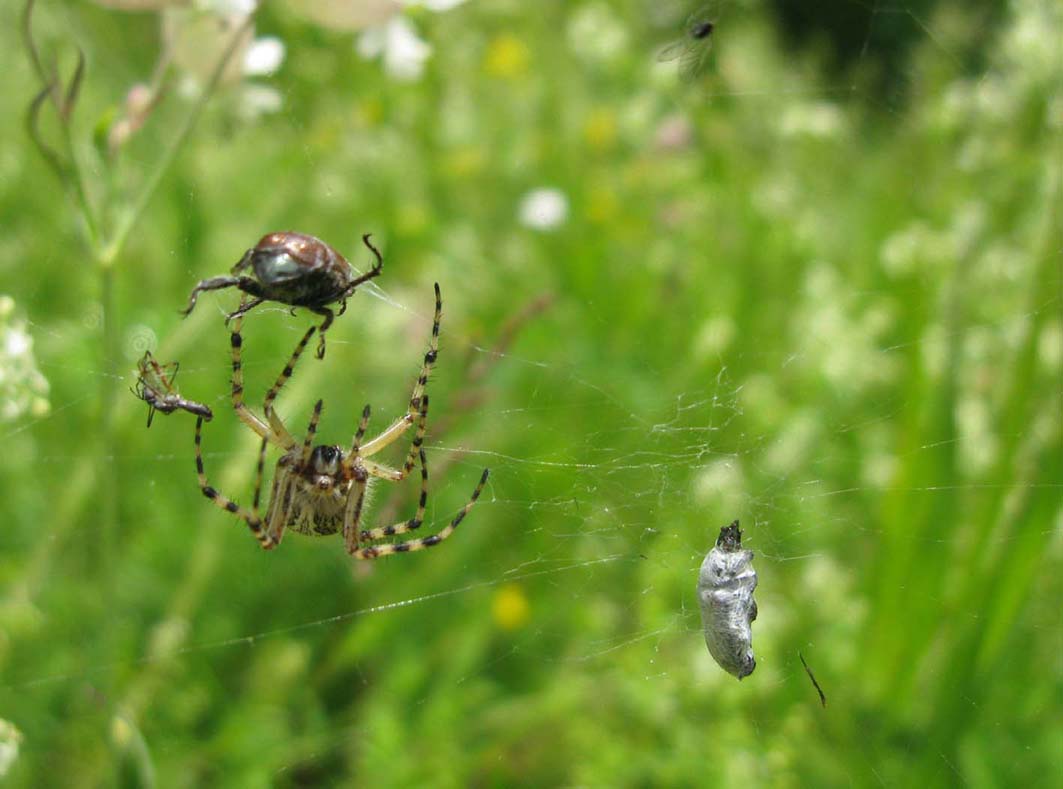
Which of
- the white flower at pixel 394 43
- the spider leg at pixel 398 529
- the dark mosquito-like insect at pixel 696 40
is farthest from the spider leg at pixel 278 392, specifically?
the dark mosquito-like insect at pixel 696 40

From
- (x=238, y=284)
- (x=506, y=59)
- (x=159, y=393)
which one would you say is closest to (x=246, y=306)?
(x=238, y=284)

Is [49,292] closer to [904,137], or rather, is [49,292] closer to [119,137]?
[119,137]

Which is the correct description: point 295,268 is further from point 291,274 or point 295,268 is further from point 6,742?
point 6,742

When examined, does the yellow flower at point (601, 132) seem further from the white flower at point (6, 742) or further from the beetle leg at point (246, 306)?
the white flower at point (6, 742)

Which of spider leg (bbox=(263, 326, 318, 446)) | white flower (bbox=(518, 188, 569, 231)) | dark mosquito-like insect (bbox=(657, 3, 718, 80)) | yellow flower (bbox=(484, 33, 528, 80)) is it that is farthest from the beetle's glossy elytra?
yellow flower (bbox=(484, 33, 528, 80))

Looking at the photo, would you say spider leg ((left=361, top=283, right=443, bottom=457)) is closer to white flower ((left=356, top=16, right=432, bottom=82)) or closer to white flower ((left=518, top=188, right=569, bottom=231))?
white flower ((left=356, top=16, right=432, bottom=82))
